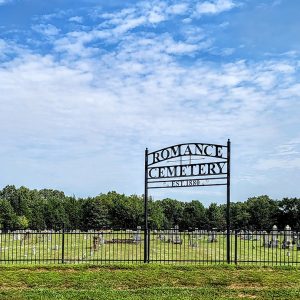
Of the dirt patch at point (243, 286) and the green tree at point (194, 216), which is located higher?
the dirt patch at point (243, 286)

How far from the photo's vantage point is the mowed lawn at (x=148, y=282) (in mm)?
11602

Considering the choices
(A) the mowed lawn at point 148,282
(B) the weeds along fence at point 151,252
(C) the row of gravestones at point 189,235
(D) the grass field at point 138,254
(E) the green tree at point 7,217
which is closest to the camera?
(A) the mowed lawn at point 148,282

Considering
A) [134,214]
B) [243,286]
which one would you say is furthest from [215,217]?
[243,286]

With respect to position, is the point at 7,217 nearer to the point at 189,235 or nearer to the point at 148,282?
the point at 189,235

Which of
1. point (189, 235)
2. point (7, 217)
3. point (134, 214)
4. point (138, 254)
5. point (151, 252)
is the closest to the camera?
point (189, 235)

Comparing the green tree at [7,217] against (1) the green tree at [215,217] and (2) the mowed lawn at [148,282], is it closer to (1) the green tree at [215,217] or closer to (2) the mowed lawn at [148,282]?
(1) the green tree at [215,217]

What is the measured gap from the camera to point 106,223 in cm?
8662

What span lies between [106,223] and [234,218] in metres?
24.6

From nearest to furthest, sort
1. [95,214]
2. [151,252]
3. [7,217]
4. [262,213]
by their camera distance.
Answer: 1. [151,252]
2. [7,217]
3. [95,214]
4. [262,213]

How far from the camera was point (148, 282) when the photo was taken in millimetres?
13258

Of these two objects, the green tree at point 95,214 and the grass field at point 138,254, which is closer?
the grass field at point 138,254

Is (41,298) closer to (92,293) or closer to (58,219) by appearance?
(92,293)

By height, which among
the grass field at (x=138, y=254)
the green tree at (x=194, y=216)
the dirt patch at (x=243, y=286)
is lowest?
the green tree at (x=194, y=216)

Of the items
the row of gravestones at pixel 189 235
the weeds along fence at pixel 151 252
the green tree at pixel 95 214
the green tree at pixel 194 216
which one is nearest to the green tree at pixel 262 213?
the green tree at pixel 194 216
